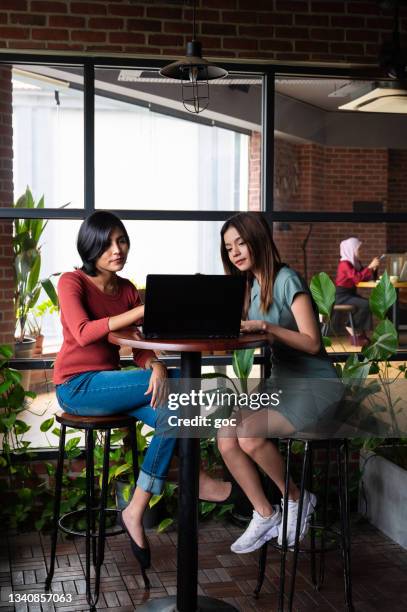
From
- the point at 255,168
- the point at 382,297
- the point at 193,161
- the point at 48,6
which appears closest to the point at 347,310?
the point at 382,297

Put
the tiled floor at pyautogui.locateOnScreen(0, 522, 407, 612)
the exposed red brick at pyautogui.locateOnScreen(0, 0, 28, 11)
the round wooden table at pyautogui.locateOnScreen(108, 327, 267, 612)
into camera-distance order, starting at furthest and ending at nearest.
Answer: the exposed red brick at pyautogui.locateOnScreen(0, 0, 28, 11), the tiled floor at pyautogui.locateOnScreen(0, 522, 407, 612), the round wooden table at pyautogui.locateOnScreen(108, 327, 267, 612)

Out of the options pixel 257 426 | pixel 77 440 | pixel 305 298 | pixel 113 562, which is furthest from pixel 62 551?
pixel 305 298

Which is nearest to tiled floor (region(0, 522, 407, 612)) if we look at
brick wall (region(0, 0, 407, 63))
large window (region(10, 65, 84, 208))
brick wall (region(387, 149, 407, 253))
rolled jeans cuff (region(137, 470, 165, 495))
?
rolled jeans cuff (region(137, 470, 165, 495))

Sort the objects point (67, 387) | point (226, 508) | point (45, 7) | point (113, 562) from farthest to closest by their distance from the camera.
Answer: point (226, 508) < point (45, 7) < point (113, 562) < point (67, 387)

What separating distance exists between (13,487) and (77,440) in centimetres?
50

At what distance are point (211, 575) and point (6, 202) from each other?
2110mm

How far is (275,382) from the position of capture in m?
3.49

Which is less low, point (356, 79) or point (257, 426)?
point (356, 79)

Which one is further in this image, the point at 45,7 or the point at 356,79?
the point at 356,79

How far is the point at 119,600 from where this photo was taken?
3451 mm

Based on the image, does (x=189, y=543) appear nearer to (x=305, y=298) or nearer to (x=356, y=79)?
(x=305, y=298)

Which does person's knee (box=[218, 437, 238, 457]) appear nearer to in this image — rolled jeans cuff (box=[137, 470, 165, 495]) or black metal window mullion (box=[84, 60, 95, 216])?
rolled jeans cuff (box=[137, 470, 165, 495])

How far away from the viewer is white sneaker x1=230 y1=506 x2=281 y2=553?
333 cm

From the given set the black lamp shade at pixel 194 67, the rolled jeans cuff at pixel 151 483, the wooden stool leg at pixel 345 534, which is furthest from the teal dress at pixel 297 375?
the black lamp shade at pixel 194 67
